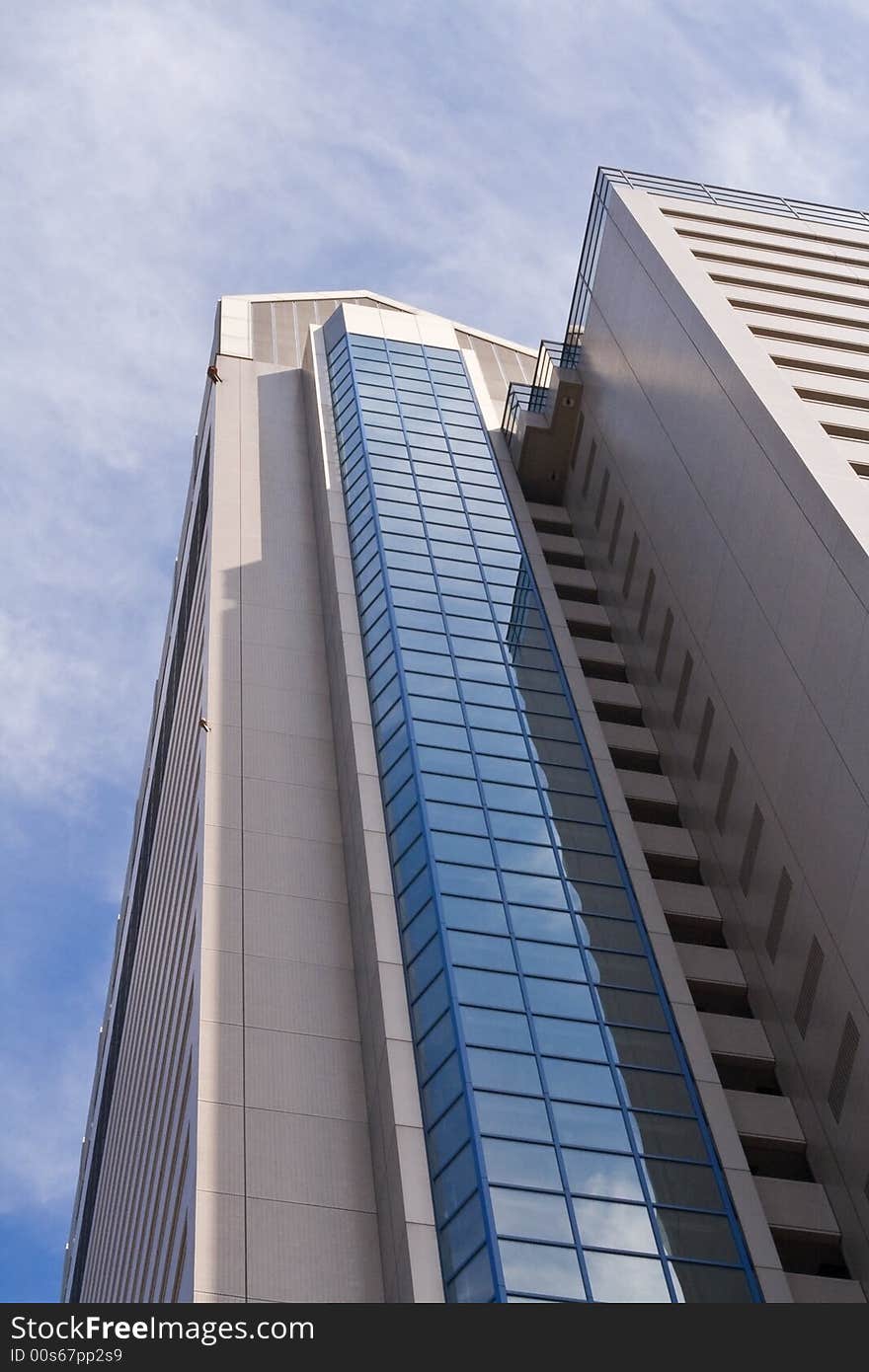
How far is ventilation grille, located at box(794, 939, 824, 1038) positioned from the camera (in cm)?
3781

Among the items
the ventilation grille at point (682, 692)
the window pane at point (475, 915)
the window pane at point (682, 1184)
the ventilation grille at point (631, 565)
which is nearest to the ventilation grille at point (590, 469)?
the ventilation grille at point (631, 565)

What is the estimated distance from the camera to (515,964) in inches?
1542

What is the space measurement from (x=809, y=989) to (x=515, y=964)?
22.2 ft

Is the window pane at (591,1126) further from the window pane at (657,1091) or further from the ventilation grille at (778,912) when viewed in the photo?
the ventilation grille at (778,912)

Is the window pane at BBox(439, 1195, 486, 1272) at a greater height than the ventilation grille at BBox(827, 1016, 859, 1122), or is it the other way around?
the ventilation grille at BBox(827, 1016, 859, 1122)

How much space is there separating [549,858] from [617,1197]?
37.1 ft

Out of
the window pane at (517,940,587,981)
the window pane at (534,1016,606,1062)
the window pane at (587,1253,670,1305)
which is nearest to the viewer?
the window pane at (587,1253,670,1305)

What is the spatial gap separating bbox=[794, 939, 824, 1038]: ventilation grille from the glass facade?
2.97 meters

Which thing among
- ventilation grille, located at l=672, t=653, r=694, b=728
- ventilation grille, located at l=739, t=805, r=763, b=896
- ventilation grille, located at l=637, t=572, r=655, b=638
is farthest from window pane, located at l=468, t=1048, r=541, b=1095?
ventilation grille, located at l=637, t=572, r=655, b=638

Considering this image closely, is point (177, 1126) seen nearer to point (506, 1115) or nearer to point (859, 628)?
point (506, 1115)

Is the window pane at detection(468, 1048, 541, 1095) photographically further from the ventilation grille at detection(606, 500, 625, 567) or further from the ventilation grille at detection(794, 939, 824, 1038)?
the ventilation grille at detection(606, 500, 625, 567)

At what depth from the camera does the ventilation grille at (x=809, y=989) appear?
37812mm

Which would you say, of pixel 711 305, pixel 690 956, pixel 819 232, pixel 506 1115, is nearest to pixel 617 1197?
pixel 506 1115

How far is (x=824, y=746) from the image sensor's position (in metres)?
37.1
